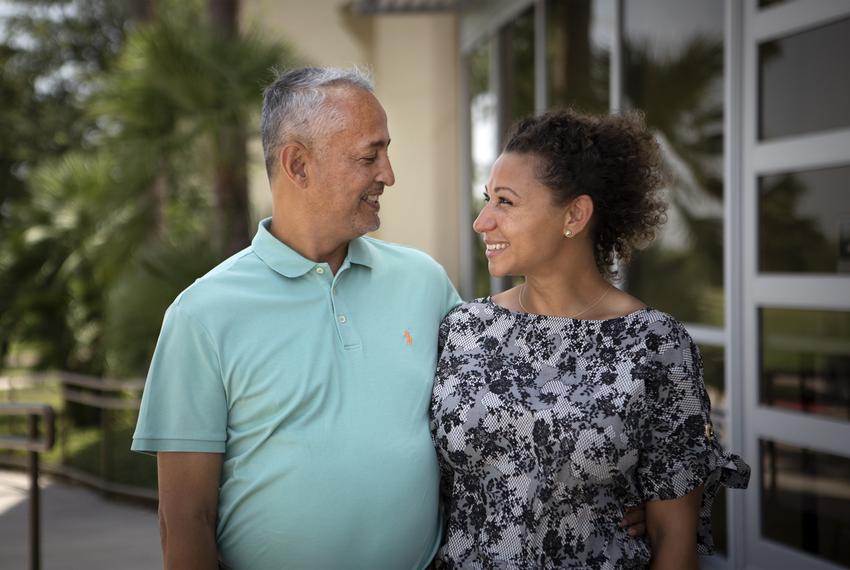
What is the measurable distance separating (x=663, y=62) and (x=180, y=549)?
406 centimetres

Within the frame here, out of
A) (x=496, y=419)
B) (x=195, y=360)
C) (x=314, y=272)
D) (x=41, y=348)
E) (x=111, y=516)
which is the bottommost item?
(x=111, y=516)

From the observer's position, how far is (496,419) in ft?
8.00

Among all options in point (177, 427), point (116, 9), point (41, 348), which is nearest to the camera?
point (177, 427)

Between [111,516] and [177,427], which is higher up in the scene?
[177,427]

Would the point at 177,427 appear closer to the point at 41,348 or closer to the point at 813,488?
the point at 813,488

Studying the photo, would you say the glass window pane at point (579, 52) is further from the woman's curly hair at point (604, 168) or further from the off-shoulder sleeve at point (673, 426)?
the off-shoulder sleeve at point (673, 426)

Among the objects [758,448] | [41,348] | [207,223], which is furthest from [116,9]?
[758,448]

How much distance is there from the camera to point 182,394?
7.49 ft

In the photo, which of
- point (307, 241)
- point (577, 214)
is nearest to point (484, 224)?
point (577, 214)

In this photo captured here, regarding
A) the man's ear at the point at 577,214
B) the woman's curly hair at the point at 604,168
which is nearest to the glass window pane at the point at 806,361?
Result: the woman's curly hair at the point at 604,168

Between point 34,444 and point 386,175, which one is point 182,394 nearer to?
point 386,175

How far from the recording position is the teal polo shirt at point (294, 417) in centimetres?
231

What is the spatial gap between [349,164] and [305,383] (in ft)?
1.92

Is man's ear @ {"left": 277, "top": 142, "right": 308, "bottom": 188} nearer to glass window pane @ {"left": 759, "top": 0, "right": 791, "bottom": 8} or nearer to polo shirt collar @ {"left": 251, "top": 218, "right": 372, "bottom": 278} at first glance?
polo shirt collar @ {"left": 251, "top": 218, "right": 372, "bottom": 278}
